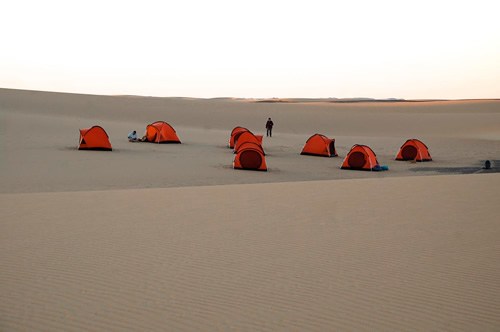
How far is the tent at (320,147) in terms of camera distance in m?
25.5

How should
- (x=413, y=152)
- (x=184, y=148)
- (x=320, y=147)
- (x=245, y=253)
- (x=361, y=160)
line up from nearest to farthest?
(x=245, y=253), (x=361, y=160), (x=413, y=152), (x=320, y=147), (x=184, y=148)

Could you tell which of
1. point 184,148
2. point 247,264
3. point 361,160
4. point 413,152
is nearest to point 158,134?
point 184,148

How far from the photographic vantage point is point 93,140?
23.3m

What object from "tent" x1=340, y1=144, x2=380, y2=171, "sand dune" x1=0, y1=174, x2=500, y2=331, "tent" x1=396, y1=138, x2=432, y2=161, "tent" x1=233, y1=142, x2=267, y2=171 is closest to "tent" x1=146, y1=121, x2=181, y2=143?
"tent" x1=233, y1=142, x2=267, y2=171

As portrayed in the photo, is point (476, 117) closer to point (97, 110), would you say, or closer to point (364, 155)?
point (97, 110)

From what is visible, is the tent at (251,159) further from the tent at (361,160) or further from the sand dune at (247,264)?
the sand dune at (247,264)

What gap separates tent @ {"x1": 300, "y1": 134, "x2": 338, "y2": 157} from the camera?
25516mm

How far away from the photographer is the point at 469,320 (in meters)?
4.85

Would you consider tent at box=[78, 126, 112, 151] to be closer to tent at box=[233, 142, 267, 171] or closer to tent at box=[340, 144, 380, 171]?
tent at box=[233, 142, 267, 171]

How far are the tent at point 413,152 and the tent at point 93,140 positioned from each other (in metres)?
12.6

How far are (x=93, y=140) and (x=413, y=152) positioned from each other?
13.6 m

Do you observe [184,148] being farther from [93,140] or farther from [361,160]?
[361,160]

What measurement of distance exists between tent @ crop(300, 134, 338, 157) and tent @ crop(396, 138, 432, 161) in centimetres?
298

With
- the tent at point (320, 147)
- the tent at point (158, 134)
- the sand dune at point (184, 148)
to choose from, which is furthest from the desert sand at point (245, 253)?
the tent at point (158, 134)
